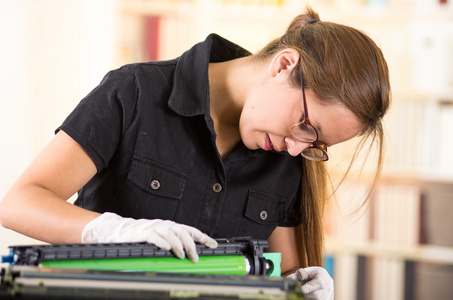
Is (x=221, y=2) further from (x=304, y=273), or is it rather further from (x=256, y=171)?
(x=304, y=273)

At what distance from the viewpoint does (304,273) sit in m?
1.16

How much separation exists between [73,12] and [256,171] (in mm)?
1685

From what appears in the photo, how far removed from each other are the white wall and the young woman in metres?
1.19

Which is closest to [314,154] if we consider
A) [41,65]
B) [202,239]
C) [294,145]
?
[294,145]

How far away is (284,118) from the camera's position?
3.73 ft

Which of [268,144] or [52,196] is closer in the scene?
[52,196]

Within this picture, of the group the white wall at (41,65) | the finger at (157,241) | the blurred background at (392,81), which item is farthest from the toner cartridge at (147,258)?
the blurred background at (392,81)

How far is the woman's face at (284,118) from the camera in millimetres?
1115

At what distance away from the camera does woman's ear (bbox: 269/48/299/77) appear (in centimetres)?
113

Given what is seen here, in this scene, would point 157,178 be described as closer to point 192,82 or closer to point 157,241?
point 192,82

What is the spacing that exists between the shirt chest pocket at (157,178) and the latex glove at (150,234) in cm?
22

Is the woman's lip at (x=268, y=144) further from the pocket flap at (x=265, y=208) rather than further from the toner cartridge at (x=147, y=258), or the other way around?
the toner cartridge at (x=147, y=258)

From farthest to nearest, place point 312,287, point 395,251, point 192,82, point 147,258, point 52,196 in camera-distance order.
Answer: point 395,251 → point 192,82 → point 312,287 → point 52,196 → point 147,258

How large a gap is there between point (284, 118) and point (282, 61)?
0.39 feet
